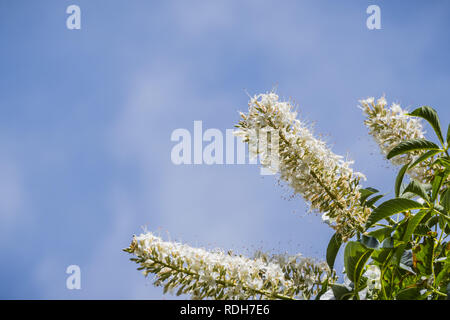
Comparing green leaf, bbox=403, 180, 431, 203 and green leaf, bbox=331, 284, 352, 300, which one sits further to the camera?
green leaf, bbox=403, 180, 431, 203

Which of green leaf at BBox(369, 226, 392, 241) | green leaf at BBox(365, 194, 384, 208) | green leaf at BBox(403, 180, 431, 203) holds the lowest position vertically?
green leaf at BBox(369, 226, 392, 241)

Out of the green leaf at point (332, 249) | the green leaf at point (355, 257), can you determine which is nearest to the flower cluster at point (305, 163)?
the green leaf at point (332, 249)

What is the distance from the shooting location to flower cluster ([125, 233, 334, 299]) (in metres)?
1.39

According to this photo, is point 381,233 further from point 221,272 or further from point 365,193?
point 221,272

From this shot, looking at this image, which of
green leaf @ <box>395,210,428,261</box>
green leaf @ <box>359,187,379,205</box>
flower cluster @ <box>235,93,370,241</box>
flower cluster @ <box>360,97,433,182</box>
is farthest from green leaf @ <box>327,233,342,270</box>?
flower cluster @ <box>360,97,433,182</box>

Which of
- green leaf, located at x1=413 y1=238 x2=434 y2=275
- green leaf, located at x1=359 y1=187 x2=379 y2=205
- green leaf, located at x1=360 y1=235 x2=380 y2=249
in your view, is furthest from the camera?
green leaf, located at x1=359 y1=187 x2=379 y2=205

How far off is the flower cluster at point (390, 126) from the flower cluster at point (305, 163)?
0.42 metres

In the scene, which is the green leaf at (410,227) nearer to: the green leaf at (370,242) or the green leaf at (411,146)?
the green leaf at (370,242)

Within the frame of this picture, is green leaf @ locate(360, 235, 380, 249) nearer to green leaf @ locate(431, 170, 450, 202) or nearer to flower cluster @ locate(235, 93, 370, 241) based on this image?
flower cluster @ locate(235, 93, 370, 241)

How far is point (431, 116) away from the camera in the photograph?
5.59 feet

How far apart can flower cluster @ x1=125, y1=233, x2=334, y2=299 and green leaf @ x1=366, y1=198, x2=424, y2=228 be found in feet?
0.86

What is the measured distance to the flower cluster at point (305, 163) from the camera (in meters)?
1.58

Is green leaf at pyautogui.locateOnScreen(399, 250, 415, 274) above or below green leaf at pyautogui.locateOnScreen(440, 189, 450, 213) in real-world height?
below
